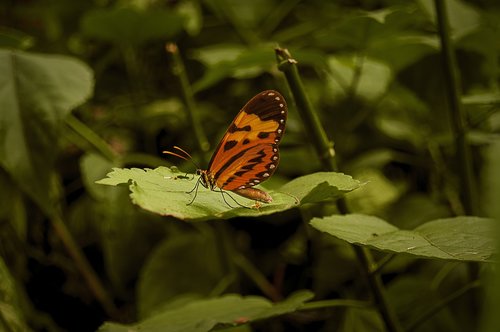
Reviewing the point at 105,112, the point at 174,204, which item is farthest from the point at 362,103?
the point at 174,204

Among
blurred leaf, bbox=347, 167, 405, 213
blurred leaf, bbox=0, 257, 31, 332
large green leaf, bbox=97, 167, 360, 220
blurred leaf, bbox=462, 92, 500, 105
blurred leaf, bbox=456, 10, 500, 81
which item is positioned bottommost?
blurred leaf, bbox=0, 257, 31, 332

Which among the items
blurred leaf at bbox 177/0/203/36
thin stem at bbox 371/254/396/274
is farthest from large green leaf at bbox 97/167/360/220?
blurred leaf at bbox 177/0/203/36

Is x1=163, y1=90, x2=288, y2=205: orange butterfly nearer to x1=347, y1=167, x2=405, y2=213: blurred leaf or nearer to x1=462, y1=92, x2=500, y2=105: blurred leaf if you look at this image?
x1=462, y1=92, x2=500, y2=105: blurred leaf

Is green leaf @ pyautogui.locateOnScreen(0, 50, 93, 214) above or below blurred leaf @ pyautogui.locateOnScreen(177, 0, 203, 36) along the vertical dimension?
below

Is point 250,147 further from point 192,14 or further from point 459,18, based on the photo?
point 192,14

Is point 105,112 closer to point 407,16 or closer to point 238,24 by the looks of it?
point 238,24

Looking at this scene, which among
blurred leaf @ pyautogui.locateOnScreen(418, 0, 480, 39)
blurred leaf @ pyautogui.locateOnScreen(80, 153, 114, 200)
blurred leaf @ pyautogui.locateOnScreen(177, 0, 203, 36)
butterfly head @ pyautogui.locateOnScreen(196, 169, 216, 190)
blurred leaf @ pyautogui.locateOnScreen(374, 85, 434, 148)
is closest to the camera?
butterfly head @ pyautogui.locateOnScreen(196, 169, 216, 190)
